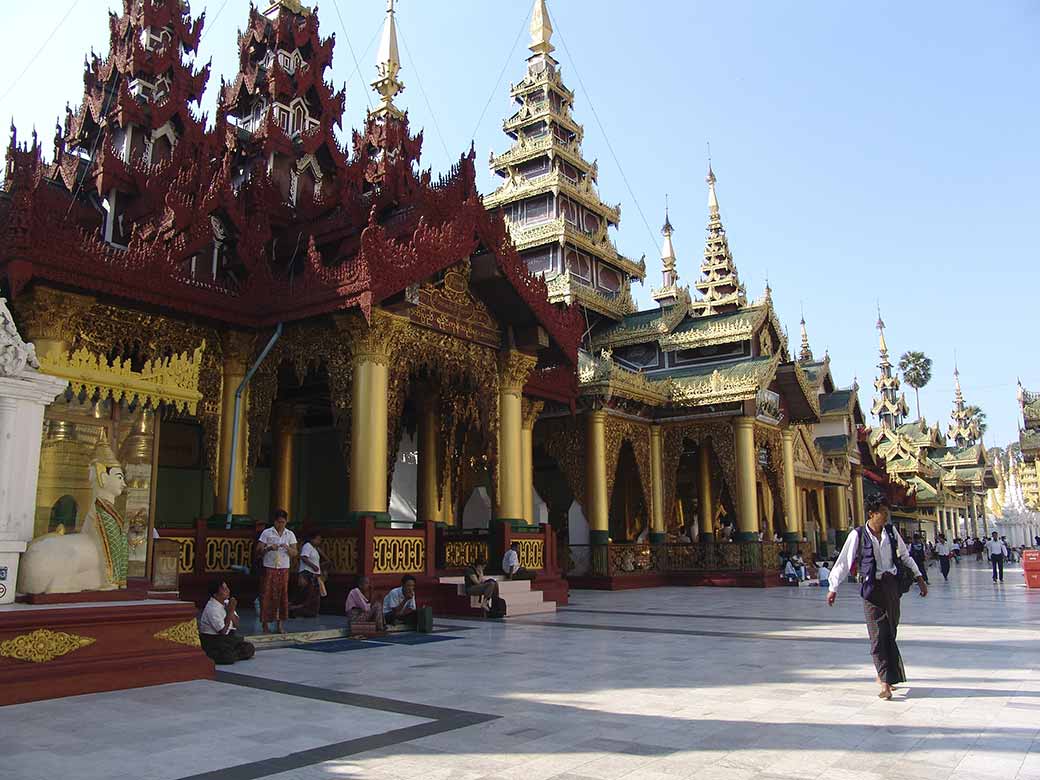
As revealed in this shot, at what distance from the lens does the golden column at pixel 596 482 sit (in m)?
20.8

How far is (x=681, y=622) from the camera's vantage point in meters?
12.4

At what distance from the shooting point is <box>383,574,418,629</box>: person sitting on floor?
1084cm

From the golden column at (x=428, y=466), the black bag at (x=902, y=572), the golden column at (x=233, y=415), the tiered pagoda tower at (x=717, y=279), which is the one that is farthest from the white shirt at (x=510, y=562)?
the tiered pagoda tower at (x=717, y=279)

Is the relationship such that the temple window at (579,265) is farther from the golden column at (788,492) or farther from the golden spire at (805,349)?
A: the golden spire at (805,349)

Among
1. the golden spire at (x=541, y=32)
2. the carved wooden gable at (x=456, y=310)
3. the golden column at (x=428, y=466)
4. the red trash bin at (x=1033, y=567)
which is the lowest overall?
the red trash bin at (x=1033, y=567)

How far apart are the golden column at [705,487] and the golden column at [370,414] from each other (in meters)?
14.7

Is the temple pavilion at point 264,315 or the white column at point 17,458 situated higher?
the temple pavilion at point 264,315

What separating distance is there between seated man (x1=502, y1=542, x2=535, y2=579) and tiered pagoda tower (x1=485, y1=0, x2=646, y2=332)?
12.6m

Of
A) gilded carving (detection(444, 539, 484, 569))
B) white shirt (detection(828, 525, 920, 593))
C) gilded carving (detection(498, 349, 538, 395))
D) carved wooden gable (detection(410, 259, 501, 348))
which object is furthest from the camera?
gilded carving (detection(444, 539, 484, 569))

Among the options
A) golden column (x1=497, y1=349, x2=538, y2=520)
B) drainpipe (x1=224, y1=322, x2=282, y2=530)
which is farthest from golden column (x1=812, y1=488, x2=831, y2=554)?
drainpipe (x1=224, y1=322, x2=282, y2=530)

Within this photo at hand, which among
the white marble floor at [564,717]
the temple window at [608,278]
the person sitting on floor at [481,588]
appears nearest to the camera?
the white marble floor at [564,717]

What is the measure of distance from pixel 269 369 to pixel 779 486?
670 inches

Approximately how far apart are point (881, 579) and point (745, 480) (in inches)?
643

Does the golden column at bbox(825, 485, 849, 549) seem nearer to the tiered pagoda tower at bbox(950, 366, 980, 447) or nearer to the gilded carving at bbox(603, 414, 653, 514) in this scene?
the gilded carving at bbox(603, 414, 653, 514)
